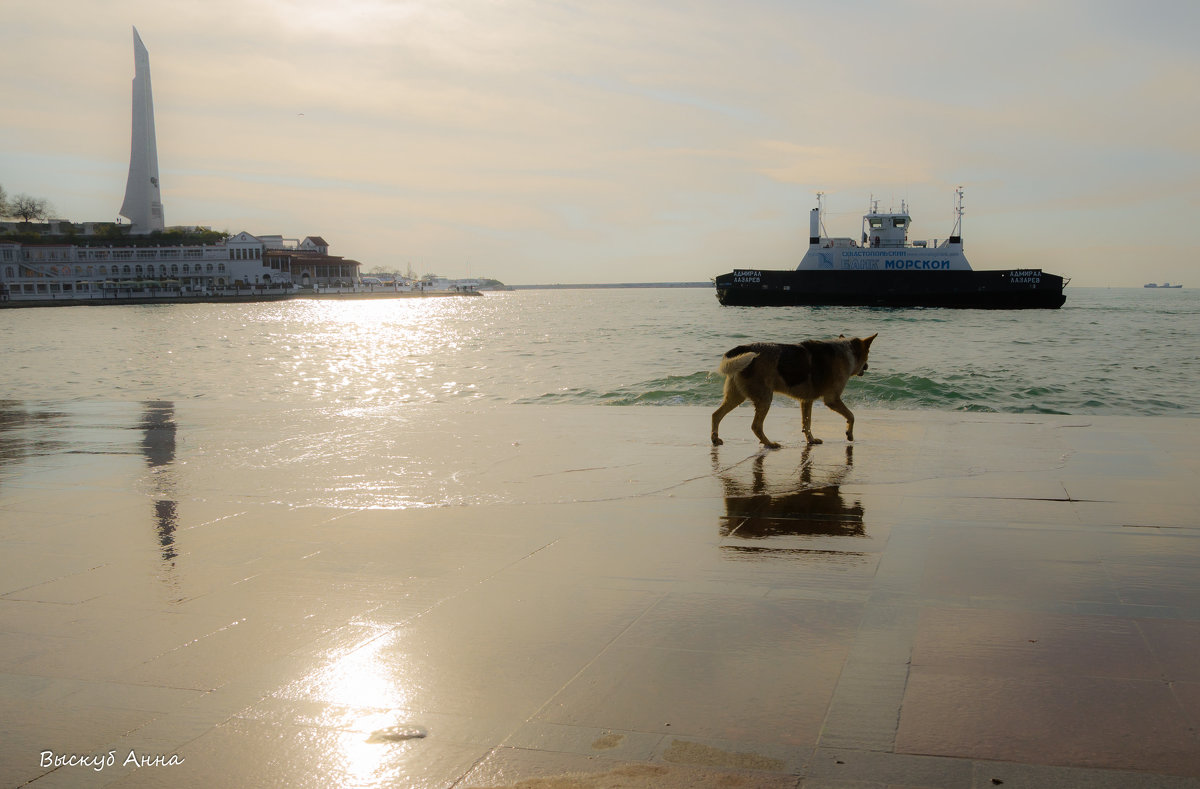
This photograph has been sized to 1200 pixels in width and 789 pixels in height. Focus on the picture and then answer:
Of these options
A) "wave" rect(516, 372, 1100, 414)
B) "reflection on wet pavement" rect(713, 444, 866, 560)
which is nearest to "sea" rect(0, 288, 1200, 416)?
"wave" rect(516, 372, 1100, 414)

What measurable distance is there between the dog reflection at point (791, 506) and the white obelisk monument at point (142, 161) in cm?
13384

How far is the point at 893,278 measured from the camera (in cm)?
5850

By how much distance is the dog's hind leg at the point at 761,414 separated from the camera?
695 cm

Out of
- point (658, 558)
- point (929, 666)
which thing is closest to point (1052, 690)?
point (929, 666)

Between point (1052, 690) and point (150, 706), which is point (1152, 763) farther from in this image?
point (150, 706)

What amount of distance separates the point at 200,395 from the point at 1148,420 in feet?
48.4

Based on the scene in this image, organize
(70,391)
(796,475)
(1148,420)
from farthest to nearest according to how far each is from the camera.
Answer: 1. (70,391)
2. (1148,420)
3. (796,475)

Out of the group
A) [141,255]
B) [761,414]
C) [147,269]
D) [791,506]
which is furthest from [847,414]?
[141,255]

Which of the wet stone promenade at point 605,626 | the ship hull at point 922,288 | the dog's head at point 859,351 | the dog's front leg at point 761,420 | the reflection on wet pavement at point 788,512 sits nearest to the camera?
the wet stone promenade at point 605,626

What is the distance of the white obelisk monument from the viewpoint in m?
117

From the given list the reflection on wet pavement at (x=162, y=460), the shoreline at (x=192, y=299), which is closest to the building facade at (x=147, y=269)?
the shoreline at (x=192, y=299)

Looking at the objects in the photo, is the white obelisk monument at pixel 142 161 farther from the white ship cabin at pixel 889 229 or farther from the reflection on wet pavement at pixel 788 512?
the reflection on wet pavement at pixel 788 512

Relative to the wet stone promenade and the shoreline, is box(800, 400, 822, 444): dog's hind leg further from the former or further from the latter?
the shoreline

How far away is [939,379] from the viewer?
55.9 ft
